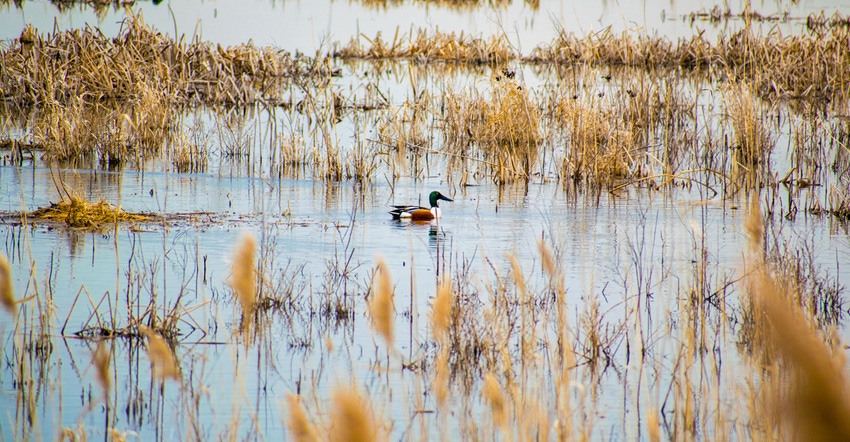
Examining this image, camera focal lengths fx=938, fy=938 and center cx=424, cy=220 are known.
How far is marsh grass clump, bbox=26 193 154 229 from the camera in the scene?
8.62 metres

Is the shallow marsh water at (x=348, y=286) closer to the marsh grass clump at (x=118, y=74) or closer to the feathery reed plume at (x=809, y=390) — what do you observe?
the feathery reed plume at (x=809, y=390)

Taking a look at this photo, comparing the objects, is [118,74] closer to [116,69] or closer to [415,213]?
[116,69]

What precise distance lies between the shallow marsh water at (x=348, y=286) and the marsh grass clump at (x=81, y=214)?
19cm

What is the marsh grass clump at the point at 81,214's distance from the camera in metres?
8.62

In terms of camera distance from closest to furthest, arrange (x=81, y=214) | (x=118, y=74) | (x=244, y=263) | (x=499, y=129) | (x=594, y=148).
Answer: (x=244, y=263)
(x=81, y=214)
(x=594, y=148)
(x=499, y=129)
(x=118, y=74)

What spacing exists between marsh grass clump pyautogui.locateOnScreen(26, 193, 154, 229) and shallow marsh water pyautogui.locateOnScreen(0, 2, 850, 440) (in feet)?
0.63

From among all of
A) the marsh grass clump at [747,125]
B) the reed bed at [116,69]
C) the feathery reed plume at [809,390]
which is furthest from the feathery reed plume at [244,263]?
the reed bed at [116,69]


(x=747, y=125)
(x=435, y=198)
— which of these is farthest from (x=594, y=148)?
(x=435, y=198)

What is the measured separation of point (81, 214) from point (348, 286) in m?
3.38

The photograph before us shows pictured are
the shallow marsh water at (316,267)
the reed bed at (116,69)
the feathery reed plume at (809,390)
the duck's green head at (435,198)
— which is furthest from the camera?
the reed bed at (116,69)

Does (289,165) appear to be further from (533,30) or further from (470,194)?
(533,30)

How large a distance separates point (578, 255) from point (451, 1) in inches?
1290

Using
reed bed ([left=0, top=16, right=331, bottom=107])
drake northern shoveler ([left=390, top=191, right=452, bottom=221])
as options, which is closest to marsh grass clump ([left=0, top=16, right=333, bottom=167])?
reed bed ([left=0, top=16, right=331, bottom=107])

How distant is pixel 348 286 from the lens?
A: 6.61 metres
